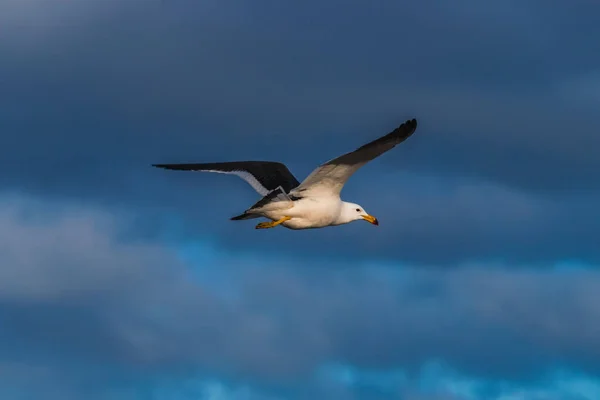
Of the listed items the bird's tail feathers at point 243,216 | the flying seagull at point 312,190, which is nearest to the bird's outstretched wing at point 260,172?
the flying seagull at point 312,190

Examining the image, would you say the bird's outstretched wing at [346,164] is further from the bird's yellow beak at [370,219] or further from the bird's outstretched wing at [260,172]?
the bird's yellow beak at [370,219]

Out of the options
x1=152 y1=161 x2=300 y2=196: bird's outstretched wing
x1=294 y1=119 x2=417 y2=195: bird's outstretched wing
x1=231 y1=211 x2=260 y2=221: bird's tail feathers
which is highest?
x1=152 y1=161 x2=300 y2=196: bird's outstretched wing

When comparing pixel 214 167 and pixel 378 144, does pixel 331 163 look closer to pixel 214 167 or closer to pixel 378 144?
pixel 378 144

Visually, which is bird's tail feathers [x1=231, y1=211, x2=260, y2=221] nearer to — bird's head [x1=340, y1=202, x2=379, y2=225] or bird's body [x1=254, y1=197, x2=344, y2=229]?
bird's body [x1=254, y1=197, x2=344, y2=229]

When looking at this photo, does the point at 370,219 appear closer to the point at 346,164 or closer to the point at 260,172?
the point at 260,172

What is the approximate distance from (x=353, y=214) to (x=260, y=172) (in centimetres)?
420

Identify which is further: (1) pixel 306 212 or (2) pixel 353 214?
(2) pixel 353 214

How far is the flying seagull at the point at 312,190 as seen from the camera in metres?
48.4

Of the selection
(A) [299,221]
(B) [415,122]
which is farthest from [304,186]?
(B) [415,122]

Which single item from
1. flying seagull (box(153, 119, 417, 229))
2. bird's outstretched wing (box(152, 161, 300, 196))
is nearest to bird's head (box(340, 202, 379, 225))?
flying seagull (box(153, 119, 417, 229))

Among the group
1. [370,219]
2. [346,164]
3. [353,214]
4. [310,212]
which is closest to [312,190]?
[310,212]

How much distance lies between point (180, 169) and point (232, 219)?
5234 millimetres

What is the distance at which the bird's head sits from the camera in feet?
172

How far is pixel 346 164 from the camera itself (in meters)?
49.2
